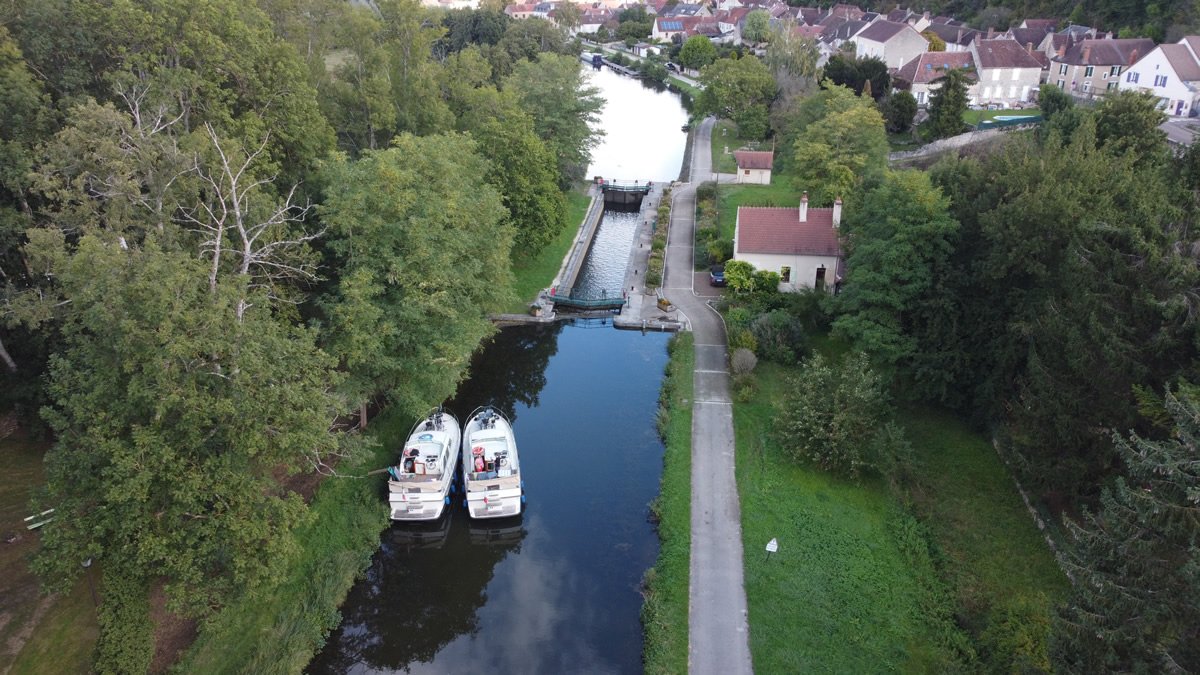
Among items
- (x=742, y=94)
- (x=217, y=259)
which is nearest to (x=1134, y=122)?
(x=742, y=94)

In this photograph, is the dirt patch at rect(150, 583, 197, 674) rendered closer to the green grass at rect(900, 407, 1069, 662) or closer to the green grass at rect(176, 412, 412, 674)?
the green grass at rect(176, 412, 412, 674)

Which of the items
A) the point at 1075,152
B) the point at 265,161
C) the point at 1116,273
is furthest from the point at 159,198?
the point at 1075,152

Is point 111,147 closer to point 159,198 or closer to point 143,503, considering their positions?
point 159,198

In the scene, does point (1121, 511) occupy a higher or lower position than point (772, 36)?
lower

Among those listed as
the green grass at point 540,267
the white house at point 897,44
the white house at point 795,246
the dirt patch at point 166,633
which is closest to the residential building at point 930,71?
the white house at point 897,44

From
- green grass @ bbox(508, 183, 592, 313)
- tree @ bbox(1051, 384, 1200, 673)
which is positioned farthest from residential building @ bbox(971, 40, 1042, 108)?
tree @ bbox(1051, 384, 1200, 673)

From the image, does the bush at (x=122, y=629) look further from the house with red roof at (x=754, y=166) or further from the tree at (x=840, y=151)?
the house with red roof at (x=754, y=166)
